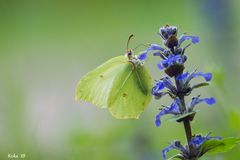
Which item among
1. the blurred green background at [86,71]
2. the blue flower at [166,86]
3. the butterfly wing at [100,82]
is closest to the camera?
the blue flower at [166,86]

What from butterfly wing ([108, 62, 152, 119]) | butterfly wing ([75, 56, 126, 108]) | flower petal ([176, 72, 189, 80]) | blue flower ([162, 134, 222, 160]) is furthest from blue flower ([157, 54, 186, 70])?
butterfly wing ([75, 56, 126, 108])

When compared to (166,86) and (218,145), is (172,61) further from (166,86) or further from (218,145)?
(218,145)

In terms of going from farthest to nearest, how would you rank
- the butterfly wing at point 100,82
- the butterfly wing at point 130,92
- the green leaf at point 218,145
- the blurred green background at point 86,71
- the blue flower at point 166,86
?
the blurred green background at point 86,71 < the butterfly wing at point 100,82 < the butterfly wing at point 130,92 < the blue flower at point 166,86 < the green leaf at point 218,145

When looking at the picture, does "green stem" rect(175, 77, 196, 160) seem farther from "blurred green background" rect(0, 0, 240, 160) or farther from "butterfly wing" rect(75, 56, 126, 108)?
"butterfly wing" rect(75, 56, 126, 108)

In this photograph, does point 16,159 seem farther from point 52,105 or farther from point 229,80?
point 52,105

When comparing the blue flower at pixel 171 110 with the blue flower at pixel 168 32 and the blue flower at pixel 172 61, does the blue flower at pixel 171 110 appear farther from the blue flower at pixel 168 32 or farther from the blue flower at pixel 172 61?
the blue flower at pixel 168 32

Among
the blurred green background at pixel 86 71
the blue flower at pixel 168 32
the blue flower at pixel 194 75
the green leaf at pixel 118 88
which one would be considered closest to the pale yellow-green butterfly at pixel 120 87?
the green leaf at pixel 118 88

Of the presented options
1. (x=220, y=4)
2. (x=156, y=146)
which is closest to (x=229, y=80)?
(x=220, y=4)
